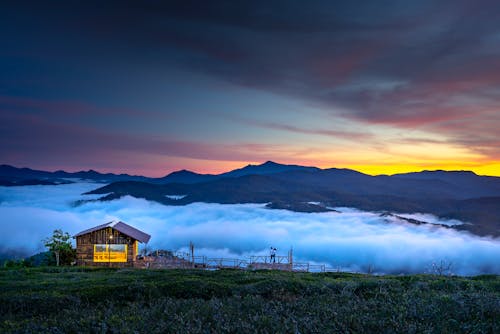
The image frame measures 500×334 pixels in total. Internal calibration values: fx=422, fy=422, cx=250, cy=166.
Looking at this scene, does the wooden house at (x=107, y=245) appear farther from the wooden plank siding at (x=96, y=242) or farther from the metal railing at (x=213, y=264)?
the metal railing at (x=213, y=264)

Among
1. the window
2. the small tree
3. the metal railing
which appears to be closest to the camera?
the window

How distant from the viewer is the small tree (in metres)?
55.8

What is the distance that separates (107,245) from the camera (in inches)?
2135

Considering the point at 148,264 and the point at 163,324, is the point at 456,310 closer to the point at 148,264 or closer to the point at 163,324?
the point at 163,324

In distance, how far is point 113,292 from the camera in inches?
629

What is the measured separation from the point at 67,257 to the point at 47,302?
46.0 metres

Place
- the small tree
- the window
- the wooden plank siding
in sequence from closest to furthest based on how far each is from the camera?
the window
the wooden plank siding
the small tree

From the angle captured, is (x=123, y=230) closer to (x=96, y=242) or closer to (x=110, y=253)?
(x=110, y=253)

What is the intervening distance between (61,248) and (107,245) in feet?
23.1

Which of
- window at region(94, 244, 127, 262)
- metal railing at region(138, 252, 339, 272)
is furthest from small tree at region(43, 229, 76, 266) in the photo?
metal railing at region(138, 252, 339, 272)

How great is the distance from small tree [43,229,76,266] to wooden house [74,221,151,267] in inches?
76.1

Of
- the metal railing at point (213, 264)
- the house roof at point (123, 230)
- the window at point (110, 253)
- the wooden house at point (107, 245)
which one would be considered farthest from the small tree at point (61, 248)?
the metal railing at point (213, 264)

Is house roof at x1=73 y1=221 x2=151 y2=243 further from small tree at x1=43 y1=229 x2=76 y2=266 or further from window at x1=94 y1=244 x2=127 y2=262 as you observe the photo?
small tree at x1=43 y1=229 x2=76 y2=266

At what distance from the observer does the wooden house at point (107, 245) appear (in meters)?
53.8
